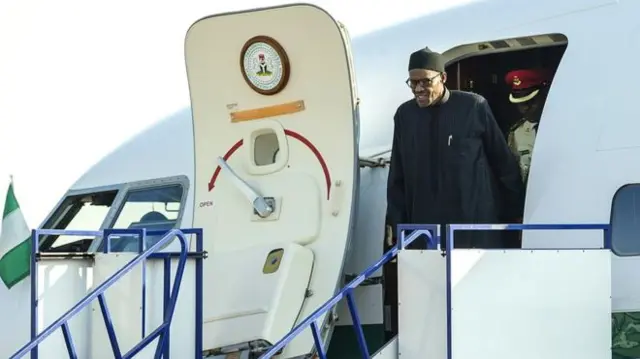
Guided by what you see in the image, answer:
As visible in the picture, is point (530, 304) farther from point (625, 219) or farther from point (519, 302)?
point (625, 219)

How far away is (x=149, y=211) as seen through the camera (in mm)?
10828

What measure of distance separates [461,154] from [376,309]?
1368 millimetres

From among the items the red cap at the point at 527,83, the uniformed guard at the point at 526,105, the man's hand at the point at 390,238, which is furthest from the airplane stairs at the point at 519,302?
the red cap at the point at 527,83

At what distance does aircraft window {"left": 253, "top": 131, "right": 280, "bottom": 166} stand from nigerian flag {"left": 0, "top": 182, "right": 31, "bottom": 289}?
300cm

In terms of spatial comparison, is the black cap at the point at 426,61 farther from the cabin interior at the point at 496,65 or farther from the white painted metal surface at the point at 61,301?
the white painted metal surface at the point at 61,301

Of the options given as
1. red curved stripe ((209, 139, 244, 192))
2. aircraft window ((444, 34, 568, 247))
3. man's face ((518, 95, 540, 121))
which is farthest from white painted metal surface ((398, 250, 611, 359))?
red curved stripe ((209, 139, 244, 192))

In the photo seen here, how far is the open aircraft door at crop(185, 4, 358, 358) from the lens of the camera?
875 cm

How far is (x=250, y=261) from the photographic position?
912 centimetres

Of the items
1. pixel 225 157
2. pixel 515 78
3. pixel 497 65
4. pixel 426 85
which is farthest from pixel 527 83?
pixel 225 157

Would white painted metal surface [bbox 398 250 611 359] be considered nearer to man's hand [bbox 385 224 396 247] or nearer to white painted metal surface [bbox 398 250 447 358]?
white painted metal surface [bbox 398 250 447 358]

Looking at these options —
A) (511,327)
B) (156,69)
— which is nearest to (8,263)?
(156,69)

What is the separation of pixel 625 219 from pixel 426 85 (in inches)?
63.3

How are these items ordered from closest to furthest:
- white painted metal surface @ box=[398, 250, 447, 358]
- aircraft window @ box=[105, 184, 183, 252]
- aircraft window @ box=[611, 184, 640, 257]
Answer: white painted metal surface @ box=[398, 250, 447, 358] < aircraft window @ box=[611, 184, 640, 257] < aircraft window @ box=[105, 184, 183, 252]

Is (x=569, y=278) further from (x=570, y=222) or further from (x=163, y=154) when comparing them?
(x=163, y=154)
